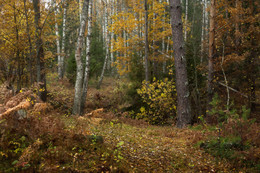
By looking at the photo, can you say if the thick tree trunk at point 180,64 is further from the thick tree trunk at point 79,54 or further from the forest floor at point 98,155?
the thick tree trunk at point 79,54

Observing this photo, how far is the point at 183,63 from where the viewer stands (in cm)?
822

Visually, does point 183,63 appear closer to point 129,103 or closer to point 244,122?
point 244,122

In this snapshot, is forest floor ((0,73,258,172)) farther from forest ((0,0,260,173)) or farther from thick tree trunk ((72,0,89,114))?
thick tree trunk ((72,0,89,114))

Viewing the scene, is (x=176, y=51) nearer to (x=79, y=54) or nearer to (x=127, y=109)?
(x=79, y=54)

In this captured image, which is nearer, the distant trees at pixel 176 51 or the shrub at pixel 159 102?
the distant trees at pixel 176 51

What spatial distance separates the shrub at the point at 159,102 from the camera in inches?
432

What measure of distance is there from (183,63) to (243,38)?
20.5ft

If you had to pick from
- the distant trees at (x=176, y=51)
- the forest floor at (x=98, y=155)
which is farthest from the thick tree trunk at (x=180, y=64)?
the forest floor at (x=98, y=155)

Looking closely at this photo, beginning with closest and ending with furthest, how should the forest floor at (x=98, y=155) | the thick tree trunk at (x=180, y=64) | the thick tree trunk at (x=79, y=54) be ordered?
the forest floor at (x=98, y=155) → the thick tree trunk at (x=180, y=64) → the thick tree trunk at (x=79, y=54)

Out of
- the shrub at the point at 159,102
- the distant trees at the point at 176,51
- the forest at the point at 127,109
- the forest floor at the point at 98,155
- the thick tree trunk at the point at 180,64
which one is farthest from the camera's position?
the shrub at the point at 159,102

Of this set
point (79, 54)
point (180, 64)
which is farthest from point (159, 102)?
point (79, 54)

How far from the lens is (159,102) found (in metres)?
11.0

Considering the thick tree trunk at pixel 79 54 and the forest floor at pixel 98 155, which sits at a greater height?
the thick tree trunk at pixel 79 54

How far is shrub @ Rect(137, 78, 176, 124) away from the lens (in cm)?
1096
